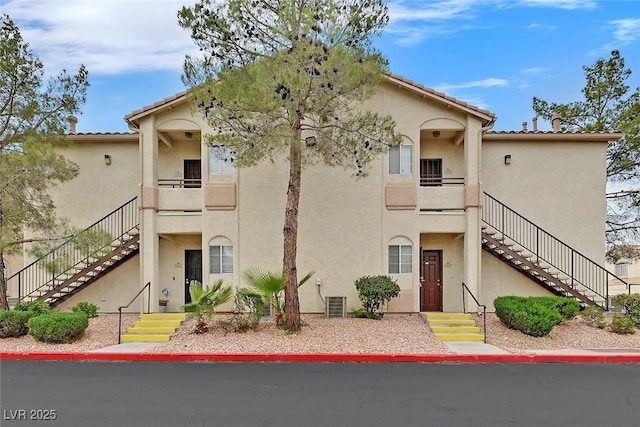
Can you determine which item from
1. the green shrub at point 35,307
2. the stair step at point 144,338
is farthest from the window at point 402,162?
the green shrub at point 35,307

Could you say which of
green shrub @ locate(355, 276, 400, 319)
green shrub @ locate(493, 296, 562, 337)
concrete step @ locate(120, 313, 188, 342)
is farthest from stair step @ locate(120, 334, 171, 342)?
green shrub @ locate(493, 296, 562, 337)

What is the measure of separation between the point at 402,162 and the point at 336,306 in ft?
17.2

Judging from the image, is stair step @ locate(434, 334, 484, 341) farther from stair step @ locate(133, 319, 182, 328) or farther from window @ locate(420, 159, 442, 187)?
stair step @ locate(133, 319, 182, 328)

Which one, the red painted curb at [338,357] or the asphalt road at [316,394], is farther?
the red painted curb at [338,357]

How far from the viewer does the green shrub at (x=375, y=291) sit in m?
14.3

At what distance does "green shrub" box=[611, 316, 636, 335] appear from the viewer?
13.5m

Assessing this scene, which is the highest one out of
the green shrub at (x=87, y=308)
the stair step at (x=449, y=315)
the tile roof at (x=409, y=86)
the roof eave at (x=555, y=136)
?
the tile roof at (x=409, y=86)

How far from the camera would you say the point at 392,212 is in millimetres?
15461

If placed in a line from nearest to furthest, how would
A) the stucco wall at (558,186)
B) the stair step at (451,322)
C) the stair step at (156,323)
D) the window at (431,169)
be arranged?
the stair step at (156,323) → the stair step at (451,322) → the stucco wall at (558,186) → the window at (431,169)

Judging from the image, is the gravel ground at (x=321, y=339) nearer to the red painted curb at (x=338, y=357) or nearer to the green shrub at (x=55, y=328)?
the red painted curb at (x=338, y=357)

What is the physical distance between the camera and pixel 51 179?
43.6 feet

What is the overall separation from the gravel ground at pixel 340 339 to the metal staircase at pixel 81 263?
164cm

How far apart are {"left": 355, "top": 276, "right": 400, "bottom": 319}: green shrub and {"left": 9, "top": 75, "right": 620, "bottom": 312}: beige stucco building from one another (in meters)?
0.69

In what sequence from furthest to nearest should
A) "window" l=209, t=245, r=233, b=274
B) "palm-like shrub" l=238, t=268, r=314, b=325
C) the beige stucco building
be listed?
"window" l=209, t=245, r=233, b=274
the beige stucco building
"palm-like shrub" l=238, t=268, r=314, b=325
